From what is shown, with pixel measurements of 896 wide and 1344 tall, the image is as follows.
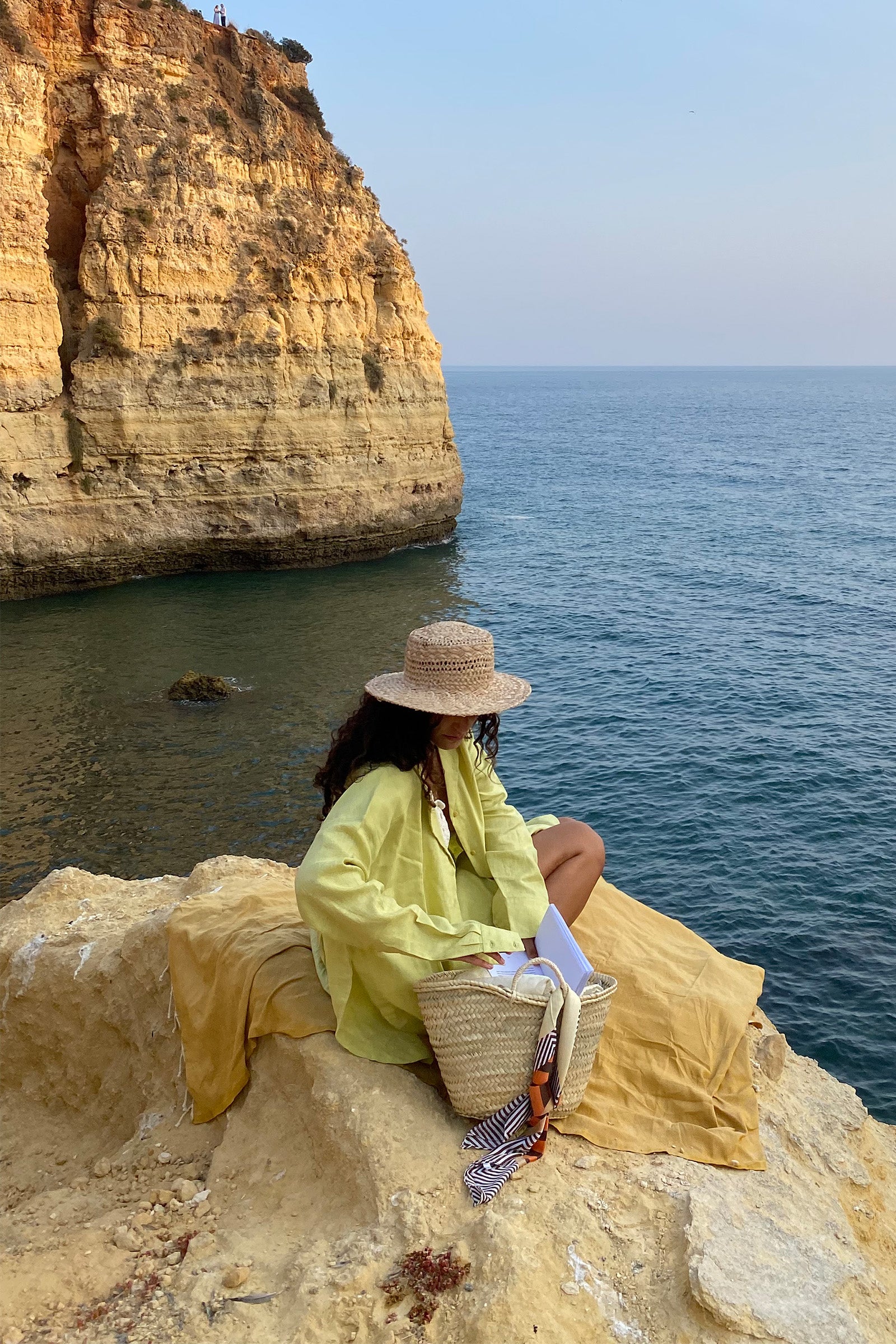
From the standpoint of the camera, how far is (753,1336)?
3613 mm

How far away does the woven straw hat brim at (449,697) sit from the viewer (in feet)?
15.1

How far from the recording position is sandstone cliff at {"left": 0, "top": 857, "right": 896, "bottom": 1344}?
368 cm

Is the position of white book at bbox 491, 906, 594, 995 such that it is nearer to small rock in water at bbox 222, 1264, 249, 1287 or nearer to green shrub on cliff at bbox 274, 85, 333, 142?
small rock in water at bbox 222, 1264, 249, 1287

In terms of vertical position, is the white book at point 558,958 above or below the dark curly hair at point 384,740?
below

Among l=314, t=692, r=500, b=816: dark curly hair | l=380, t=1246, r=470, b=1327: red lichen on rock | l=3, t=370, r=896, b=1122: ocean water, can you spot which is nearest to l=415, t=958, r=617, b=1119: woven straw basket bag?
l=380, t=1246, r=470, b=1327: red lichen on rock

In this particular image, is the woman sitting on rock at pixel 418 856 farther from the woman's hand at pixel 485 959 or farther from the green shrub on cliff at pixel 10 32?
the green shrub on cliff at pixel 10 32

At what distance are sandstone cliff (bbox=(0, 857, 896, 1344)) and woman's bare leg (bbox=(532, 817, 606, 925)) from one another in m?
1.17

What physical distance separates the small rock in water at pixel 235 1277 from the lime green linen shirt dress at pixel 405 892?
1072 mm

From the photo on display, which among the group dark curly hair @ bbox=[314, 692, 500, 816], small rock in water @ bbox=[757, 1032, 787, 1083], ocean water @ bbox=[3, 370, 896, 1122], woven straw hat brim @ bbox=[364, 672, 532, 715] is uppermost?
woven straw hat brim @ bbox=[364, 672, 532, 715]

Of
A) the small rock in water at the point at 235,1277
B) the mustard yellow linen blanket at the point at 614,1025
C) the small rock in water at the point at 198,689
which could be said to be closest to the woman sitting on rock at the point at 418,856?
the mustard yellow linen blanket at the point at 614,1025

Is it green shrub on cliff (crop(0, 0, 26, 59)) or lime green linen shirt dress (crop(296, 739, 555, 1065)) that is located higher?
green shrub on cliff (crop(0, 0, 26, 59))

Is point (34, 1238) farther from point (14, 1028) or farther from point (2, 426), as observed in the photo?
point (2, 426)

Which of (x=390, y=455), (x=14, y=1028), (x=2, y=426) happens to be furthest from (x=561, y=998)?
(x=390, y=455)

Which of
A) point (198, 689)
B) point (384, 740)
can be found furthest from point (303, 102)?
point (384, 740)
